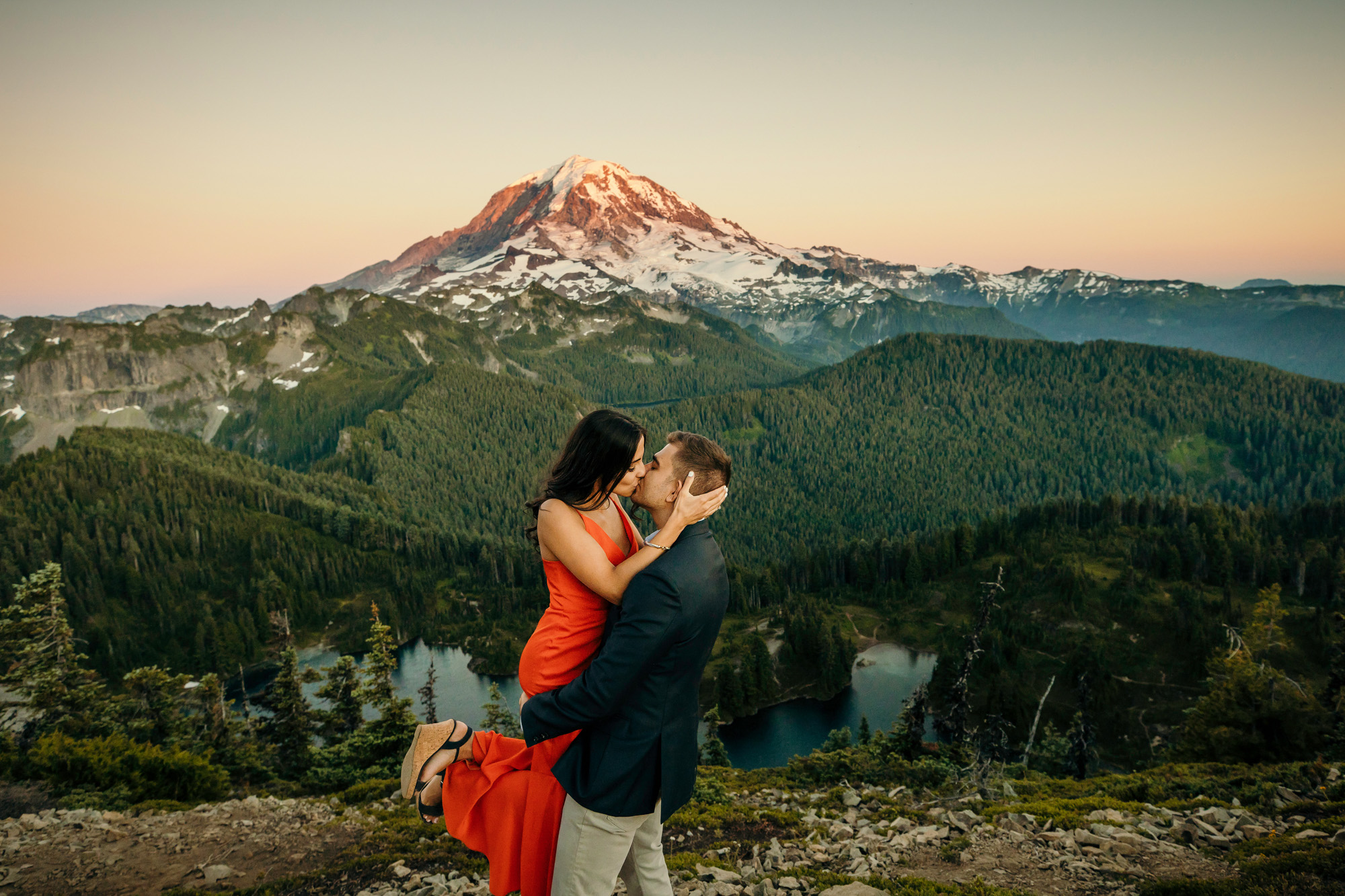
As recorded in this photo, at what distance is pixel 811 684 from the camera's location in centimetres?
9169

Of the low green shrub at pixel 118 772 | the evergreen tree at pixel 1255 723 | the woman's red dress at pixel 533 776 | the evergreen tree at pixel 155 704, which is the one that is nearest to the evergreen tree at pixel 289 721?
the evergreen tree at pixel 155 704

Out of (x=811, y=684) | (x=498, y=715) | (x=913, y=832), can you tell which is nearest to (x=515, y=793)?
(x=913, y=832)

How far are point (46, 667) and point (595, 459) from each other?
4239 centimetres

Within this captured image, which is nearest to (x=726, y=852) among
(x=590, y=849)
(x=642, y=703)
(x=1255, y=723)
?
(x=590, y=849)

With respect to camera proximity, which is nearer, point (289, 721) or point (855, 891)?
point (855, 891)

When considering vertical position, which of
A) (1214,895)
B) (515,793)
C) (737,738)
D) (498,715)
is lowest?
(737,738)

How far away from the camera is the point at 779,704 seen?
88375mm

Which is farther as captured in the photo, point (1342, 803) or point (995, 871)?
point (1342, 803)

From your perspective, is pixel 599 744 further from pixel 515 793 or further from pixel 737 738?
pixel 737 738

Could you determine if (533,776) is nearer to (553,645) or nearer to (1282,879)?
(553,645)

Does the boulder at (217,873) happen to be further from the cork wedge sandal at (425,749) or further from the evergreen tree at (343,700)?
the evergreen tree at (343,700)

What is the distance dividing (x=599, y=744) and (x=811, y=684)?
94.5 metres

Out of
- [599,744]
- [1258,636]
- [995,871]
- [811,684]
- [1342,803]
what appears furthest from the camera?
[811,684]

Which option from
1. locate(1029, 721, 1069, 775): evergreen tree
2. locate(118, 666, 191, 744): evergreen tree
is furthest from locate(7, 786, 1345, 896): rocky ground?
locate(1029, 721, 1069, 775): evergreen tree
